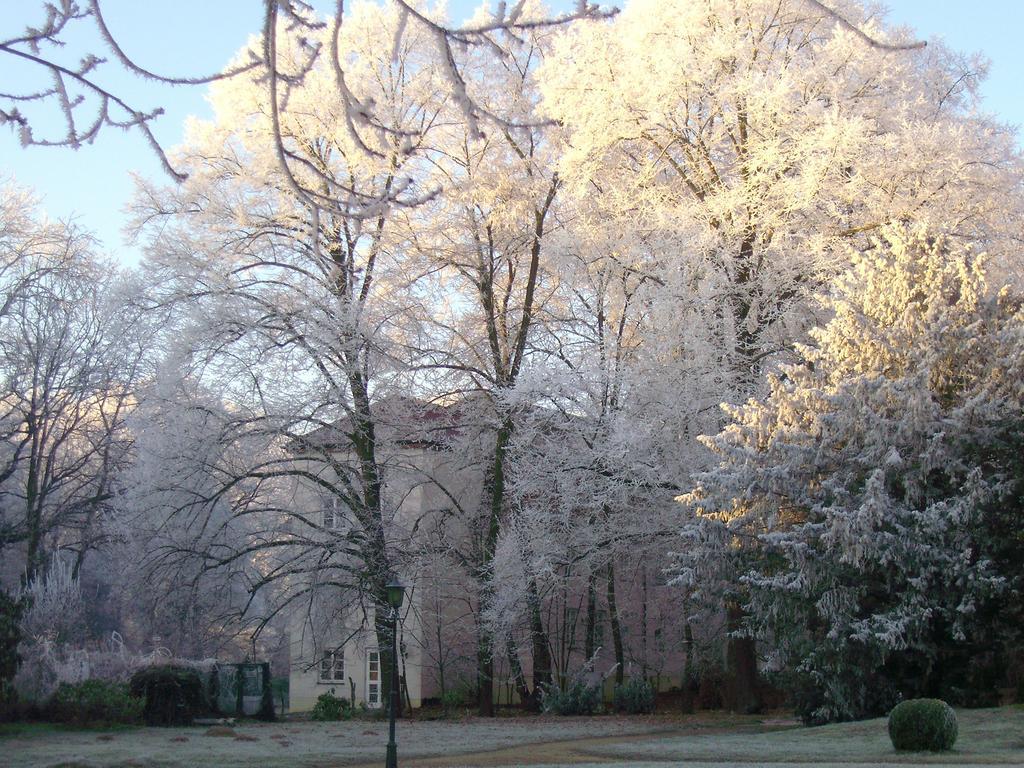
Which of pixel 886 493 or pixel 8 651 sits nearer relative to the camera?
pixel 886 493

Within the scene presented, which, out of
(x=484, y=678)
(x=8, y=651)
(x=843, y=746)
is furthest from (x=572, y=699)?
(x=8, y=651)

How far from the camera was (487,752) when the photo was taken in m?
16.5

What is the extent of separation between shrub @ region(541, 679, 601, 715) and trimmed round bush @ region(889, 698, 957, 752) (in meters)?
11.3

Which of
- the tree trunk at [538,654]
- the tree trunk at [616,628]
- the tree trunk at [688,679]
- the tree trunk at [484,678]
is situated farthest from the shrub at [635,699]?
the tree trunk at [484,678]

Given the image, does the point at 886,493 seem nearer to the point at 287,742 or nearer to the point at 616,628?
the point at 287,742

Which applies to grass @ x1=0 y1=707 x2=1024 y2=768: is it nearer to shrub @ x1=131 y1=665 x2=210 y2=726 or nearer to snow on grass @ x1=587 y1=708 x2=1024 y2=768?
snow on grass @ x1=587 y1=708 x2=1024 y2=768

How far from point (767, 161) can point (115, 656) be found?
1624 centimetres

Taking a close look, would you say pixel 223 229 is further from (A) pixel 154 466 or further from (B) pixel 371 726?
(B) pixel 371 726

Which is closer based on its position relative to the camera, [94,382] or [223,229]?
[223,229]

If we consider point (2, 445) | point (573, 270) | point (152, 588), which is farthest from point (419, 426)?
point (2, 445)

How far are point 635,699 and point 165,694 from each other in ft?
33.7

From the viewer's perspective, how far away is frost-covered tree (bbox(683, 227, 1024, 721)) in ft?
51.6

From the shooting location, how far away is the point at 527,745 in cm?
1775

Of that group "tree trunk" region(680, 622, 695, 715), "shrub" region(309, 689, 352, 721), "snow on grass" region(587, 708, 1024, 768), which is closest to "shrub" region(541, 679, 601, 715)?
"tree trunk" region(680, 622, 695, 715)
